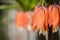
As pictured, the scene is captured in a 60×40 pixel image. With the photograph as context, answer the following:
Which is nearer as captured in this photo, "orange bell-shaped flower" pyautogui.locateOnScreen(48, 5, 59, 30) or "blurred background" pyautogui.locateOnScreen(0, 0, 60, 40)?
"orange bell-shaped flower" pyautogui.locateOnScreen(48, 5, 59, 30)

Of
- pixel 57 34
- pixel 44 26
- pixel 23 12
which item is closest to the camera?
Answer: pixel 44 26

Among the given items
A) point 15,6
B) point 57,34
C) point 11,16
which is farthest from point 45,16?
point 11,16

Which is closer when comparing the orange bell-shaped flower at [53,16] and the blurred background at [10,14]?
the orange bell-shaped flower at [53,16]

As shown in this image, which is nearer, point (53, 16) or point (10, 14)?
point (53, 16)

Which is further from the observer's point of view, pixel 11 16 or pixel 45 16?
pixel 11 16

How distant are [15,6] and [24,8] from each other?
0.09m

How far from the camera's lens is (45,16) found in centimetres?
97

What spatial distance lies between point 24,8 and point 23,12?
0.03 m

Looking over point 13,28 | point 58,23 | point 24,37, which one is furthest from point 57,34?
point 13,28

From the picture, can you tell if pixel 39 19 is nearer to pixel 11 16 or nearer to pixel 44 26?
pixel 44 26

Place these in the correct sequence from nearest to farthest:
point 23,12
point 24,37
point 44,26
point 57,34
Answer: point 44,26
point 57,34
point 23,12
point 24,37

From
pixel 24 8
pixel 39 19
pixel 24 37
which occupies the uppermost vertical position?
pixel 24 8

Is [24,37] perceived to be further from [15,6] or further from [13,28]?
[15,6]

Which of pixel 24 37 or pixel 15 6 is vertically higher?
pixel 15 6
